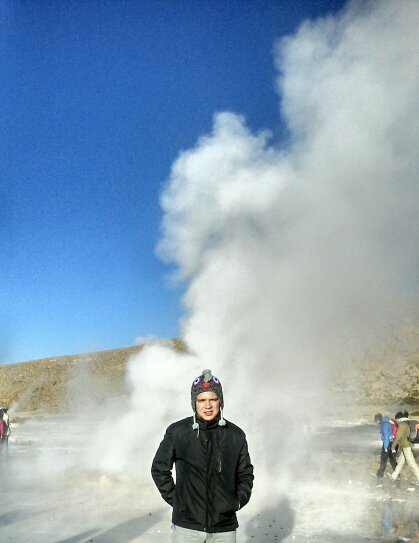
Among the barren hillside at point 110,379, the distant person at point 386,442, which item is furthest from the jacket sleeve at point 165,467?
the barren hillside at point 110,379

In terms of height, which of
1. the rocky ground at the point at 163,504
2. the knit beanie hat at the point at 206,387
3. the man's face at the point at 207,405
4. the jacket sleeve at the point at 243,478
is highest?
the knit beanie hat at the point at 206,387

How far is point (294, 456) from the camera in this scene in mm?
16328

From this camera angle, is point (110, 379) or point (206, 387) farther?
point (110, 379)

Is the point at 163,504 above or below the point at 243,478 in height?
below

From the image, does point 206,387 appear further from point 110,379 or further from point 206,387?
point 110,379

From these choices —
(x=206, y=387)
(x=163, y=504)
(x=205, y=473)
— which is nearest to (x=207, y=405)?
(x=206, y=387)

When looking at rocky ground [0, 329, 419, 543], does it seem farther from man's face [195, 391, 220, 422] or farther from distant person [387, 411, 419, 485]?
man's face [195, 391, 220, 422]

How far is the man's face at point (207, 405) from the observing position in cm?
455

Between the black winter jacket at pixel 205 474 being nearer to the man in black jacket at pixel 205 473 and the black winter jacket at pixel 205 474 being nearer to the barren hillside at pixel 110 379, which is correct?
the man in black jacket at pixel 205 473

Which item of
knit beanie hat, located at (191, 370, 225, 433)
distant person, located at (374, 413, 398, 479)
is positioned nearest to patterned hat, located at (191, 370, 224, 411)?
knit beanie hat, located at (191, 370, 225, 433)

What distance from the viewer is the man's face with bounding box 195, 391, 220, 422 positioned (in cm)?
455

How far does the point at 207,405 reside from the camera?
15.0ft

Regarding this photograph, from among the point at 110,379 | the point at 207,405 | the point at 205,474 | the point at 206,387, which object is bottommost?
the point at 205,474

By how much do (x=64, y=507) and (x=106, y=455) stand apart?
474 cm
